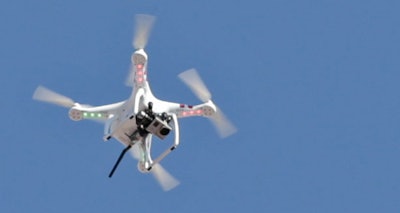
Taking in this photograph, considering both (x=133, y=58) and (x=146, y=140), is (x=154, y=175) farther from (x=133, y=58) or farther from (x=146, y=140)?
(x=133, y=58)

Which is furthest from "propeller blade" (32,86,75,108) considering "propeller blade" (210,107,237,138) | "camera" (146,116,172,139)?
"propeller blade" (210,107,237,138)

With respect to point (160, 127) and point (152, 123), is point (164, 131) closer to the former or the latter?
point (160, 127)

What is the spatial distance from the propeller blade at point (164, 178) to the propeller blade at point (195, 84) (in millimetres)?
4165

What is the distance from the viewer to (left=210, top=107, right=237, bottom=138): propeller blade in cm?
4486

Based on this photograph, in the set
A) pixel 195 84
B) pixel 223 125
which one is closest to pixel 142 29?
pixel 195 84

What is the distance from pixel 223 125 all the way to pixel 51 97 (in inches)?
302

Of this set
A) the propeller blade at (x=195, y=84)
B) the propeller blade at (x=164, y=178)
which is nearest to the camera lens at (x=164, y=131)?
the propeller blade at (x=195, y=84)

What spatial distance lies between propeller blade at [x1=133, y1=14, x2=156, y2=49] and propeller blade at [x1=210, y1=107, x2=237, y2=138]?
4.68 meters

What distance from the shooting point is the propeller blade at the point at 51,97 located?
Answer: 44375 millimetres

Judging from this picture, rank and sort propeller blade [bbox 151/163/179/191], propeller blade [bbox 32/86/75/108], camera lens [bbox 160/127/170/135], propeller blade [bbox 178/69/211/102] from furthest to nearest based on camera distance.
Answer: propeller blade [bbox 151/163/179/191]
propeller blade [bbox 32/86/75/108]
propeller blade [bbox 178/69/211/102]
camera lens [bbox 160/127/170/135]

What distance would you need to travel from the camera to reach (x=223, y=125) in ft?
148

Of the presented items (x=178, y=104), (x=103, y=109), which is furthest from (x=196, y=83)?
(x=103, y=109)

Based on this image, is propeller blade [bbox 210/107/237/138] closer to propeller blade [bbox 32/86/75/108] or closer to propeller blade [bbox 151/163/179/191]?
propeller blade [bbox 151/163/179/191]

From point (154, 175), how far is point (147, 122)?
14.4 ft
